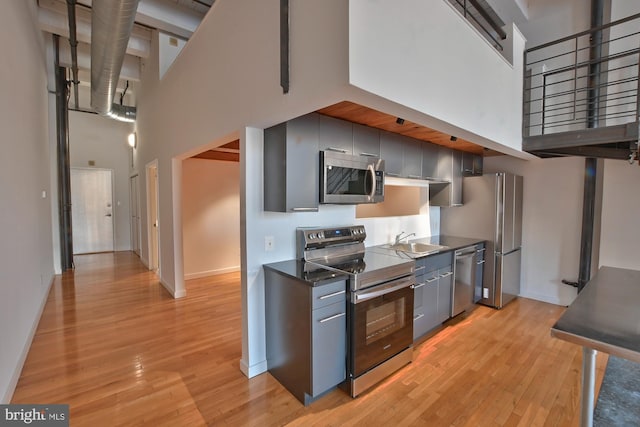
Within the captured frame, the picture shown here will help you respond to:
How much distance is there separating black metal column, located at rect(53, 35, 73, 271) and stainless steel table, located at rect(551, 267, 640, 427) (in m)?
7.52

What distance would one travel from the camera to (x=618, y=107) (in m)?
3.30

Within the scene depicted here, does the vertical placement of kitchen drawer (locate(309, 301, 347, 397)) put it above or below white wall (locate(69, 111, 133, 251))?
below

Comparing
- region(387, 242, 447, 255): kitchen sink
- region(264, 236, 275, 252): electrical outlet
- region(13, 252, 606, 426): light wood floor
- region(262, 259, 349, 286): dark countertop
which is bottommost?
region(13, 252, 606, 426): light wood floor

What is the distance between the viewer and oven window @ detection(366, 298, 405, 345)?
83.9 inches

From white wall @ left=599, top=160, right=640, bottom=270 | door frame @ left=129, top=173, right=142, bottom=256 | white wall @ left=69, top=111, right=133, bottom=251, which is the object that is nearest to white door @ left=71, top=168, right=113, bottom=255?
white wall @ left=69, top=111, right=133, bottom=251

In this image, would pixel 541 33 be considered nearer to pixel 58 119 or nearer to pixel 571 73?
pixel 571 73

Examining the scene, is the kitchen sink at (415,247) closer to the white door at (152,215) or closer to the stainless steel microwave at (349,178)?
Answer: the stainless steel microwave at (349,178)

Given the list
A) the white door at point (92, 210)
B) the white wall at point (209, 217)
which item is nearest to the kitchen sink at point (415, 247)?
the white wall at point (209, 217)

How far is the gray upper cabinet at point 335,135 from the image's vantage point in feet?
7.67

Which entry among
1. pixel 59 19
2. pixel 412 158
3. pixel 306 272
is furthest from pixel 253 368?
pixel 59 19

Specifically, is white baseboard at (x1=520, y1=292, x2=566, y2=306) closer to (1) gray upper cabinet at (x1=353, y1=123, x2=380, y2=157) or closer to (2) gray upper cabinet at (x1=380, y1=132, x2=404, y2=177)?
A: (2) gray upper cabinet at (x1=380, y1=132, x2=404, y2=177)

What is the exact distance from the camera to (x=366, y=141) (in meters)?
2.68

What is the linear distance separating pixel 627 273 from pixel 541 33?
3.65 m

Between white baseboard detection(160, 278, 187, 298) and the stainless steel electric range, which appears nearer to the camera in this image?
the stainless steel electric range
